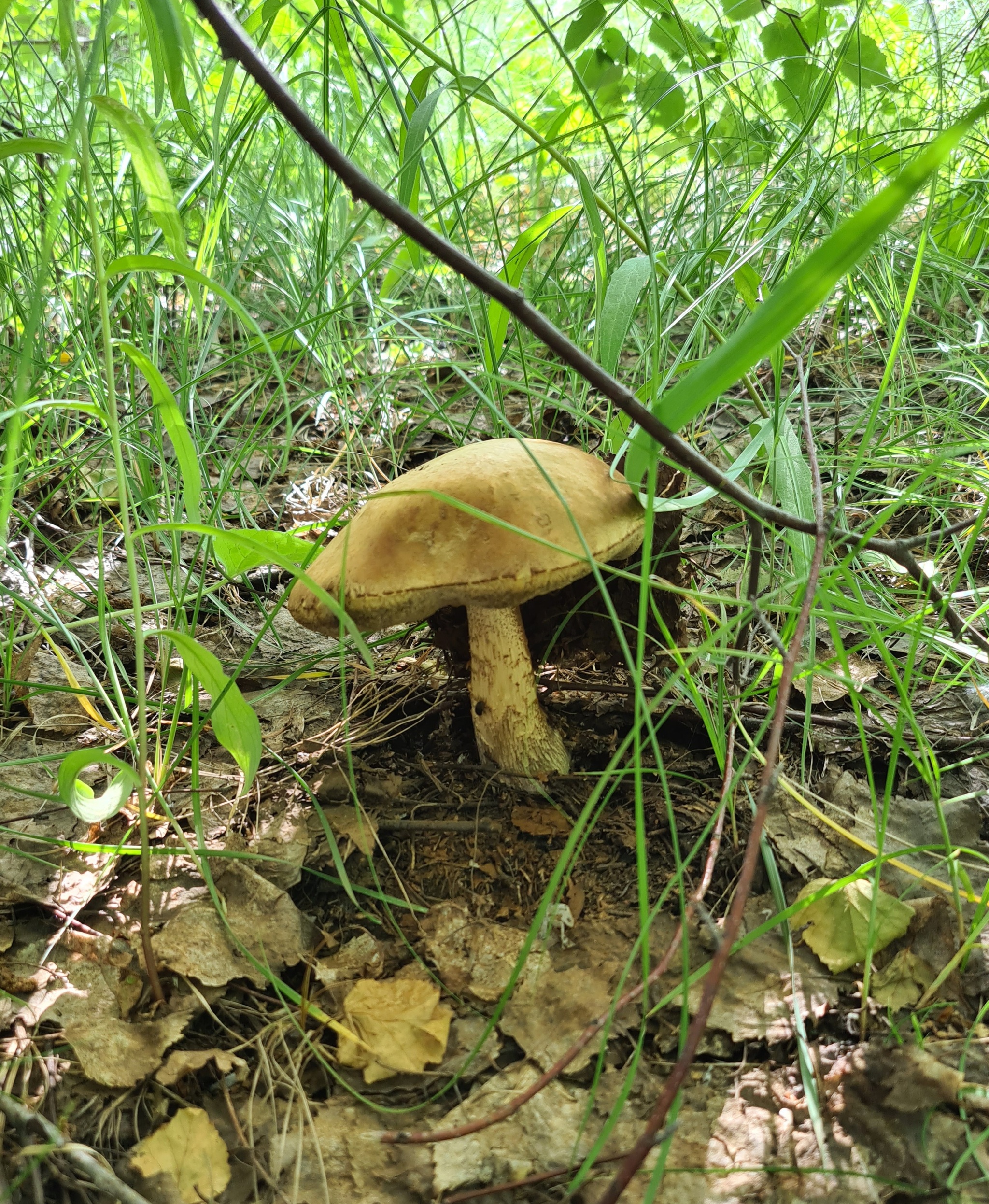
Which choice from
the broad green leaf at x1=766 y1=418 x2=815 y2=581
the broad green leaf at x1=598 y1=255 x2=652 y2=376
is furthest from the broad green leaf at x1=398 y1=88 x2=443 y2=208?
the broad green leaf at x1=766 y1=418 x2=815 y2=581

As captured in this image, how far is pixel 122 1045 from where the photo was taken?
3.93 ft

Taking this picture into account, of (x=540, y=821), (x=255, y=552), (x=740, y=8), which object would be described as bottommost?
(x=540, y=821)

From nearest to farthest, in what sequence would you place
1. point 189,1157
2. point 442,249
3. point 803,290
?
1. point 803,290
2. point 442,249
3. point 189,1157

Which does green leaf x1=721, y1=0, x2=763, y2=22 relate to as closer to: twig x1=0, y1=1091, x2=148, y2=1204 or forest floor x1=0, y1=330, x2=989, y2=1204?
forest floor x1=0, y1=330, x2=989, y2=1204

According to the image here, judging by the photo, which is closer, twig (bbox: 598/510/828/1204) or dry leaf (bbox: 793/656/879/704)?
twig (bbox: 598/510/828/1204)

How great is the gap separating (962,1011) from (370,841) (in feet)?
3.31

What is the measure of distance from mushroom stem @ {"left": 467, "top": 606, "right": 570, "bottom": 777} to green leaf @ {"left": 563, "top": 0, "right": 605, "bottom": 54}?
5.19ft

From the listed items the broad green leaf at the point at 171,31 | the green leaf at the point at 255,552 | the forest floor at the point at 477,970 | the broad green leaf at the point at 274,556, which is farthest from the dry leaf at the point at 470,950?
the broad green leaf at the point at 171,31

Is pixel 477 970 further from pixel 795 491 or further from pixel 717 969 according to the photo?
pixel 795 491

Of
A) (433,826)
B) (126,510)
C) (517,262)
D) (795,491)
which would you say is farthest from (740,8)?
(433,826)

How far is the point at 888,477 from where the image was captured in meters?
2.13

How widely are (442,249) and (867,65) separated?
7.15 feet

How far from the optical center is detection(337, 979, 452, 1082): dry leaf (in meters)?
1.19

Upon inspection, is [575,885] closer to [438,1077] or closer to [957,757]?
[438,1077]
